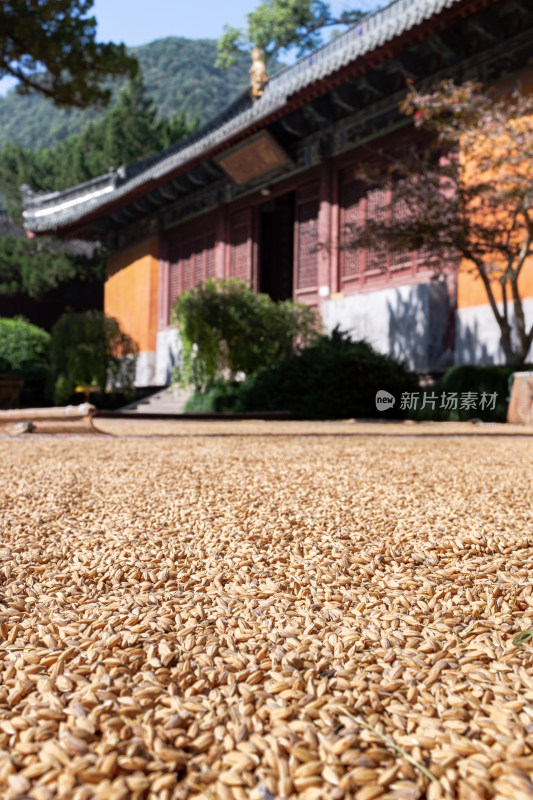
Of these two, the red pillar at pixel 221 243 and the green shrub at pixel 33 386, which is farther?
the red pillar at pixel 221 243

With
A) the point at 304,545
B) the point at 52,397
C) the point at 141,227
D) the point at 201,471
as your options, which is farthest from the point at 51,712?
the point at 141,227

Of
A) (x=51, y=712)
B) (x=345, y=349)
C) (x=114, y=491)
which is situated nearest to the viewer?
(x=51, y=712)

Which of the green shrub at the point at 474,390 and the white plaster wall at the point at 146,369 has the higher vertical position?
the white plaster wall at the point at 146,369

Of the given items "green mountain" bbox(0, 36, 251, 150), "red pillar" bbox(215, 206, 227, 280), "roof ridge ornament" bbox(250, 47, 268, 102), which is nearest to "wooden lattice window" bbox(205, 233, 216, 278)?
"red pillar" bbox(215, 206, 227, 280)

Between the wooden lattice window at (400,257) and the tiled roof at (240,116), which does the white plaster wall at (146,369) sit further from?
the wooden lattice window at (400,257)

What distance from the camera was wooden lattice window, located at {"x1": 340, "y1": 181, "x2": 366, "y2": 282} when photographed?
9.88m

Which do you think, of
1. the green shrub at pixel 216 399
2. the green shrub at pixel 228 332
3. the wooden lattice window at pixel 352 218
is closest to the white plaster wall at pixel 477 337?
the wooden lattice window at pixel 352 218

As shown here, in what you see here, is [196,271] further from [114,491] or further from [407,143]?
[114,491]

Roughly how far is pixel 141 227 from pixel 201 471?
1344 centimetres

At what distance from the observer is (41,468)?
2969mm

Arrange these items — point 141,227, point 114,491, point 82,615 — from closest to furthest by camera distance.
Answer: point 82,615 < point 114,491 < point 141,227

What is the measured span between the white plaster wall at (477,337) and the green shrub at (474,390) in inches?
40.7

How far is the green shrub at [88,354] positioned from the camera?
37.7 feet

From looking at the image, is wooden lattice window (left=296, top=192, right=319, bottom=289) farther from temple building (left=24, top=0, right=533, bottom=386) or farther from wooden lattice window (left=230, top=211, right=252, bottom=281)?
wooden lattice window (left=230, top=211, right=252, bottom=281)
